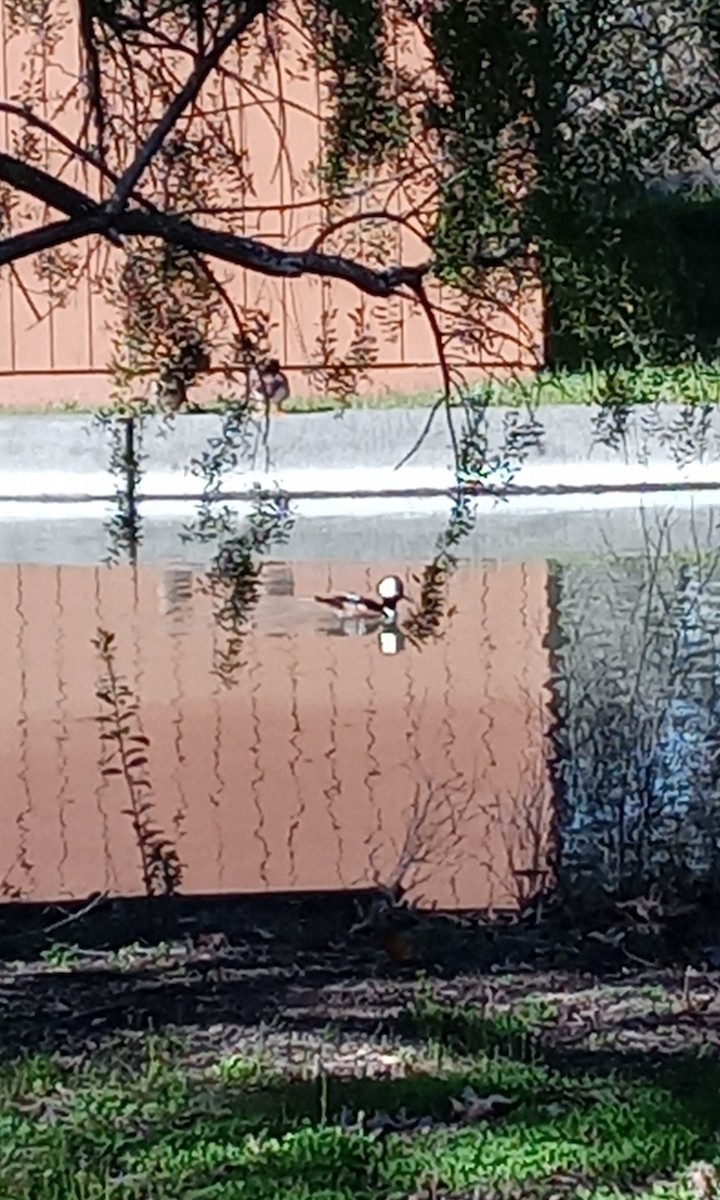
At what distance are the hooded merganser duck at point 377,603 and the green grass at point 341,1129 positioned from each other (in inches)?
236

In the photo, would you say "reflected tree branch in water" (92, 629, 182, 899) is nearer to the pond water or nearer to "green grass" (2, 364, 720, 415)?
the pond water

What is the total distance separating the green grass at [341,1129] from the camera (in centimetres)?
329

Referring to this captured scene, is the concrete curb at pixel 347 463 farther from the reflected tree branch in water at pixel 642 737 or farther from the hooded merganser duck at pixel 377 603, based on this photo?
the reflected tree branch in water at pixel 642 737

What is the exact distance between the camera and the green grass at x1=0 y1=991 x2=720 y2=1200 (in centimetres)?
329

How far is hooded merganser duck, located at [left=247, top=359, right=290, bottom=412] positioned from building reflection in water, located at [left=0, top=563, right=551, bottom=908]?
1.74 m

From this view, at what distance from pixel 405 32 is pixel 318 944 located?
2.36 meters

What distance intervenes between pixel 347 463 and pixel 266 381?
9915 mm

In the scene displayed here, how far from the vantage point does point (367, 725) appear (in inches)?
340

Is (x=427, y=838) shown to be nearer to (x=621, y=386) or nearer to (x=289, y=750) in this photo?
(x=289, y=750)

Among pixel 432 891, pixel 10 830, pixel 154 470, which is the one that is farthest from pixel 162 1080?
pixel 154 470

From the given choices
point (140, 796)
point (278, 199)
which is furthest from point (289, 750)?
point (278, 199)

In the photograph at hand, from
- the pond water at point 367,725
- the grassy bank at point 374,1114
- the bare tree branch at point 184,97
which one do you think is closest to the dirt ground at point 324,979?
the grassy bank at point 374,1114

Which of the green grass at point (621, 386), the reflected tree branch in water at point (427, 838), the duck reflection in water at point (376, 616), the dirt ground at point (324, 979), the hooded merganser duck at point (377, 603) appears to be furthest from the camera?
the hooded merganser duck at point (377, 603)

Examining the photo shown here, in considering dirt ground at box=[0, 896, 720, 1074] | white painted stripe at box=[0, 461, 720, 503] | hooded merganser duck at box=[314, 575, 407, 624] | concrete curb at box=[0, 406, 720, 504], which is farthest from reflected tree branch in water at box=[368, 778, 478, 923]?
white painted stripe at box=[0, 461, 720, 503]
